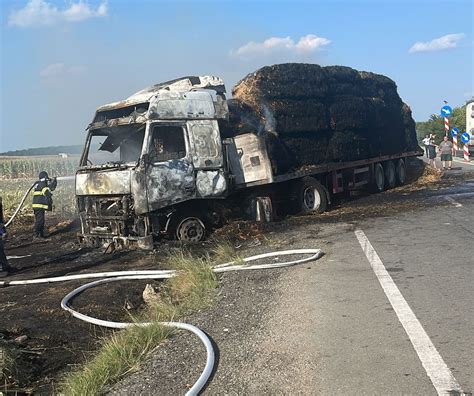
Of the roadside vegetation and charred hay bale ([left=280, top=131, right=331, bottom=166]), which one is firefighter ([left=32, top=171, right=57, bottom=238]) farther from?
charred hay bale ([left=280, top=131, right=331, bottom=166])

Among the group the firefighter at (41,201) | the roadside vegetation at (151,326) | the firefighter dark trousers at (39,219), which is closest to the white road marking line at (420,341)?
the roadside vegetation at (151,326)

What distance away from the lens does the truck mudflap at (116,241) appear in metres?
8.85

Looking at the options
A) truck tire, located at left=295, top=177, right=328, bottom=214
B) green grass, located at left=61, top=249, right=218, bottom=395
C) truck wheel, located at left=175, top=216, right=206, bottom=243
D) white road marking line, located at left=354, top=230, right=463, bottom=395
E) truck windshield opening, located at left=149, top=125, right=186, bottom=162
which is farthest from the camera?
truck tire, located at left=295, top=177, right=328, bottom=214

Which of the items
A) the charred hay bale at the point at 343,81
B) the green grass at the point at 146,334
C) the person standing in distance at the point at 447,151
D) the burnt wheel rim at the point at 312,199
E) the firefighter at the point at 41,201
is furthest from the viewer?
the person standing in distance at the point at 447,151

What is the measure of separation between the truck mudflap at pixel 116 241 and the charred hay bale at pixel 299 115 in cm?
384

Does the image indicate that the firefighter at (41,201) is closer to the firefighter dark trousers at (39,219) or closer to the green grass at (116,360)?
the firefighter dark trousers at (39,219)

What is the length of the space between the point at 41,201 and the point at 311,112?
21.8 ft

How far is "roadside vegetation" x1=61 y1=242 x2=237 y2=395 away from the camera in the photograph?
388 centimetres

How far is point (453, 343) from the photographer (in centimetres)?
395

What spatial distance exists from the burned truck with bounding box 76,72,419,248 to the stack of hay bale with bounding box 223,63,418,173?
50cm

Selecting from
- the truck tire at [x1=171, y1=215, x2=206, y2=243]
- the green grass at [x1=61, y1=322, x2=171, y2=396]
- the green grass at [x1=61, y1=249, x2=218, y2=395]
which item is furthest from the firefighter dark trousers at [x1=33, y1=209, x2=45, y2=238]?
the green grass at [x1=61, y1=322, x2=171, y2=396]

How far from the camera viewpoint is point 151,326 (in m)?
4.65

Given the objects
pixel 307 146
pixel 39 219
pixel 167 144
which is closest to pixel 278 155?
pixel 307 146

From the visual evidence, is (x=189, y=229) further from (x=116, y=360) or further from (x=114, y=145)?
(x=116, y=360)
